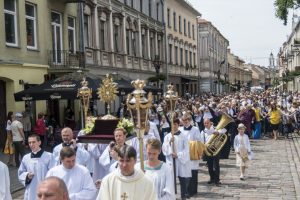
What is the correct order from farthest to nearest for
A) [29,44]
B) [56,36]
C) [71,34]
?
[71,34] < [56,36] < [29,44]

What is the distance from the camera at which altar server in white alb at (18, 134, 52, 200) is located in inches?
318

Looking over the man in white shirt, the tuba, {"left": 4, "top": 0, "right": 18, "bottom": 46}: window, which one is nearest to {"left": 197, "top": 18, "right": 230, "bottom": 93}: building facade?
{"left": 4, "top": 0, "right": 18, "bottom": 46}: window

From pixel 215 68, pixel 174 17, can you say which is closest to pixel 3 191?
pixel 174 17

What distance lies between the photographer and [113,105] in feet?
103

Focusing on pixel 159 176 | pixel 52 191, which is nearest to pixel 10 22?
pixel 159 176

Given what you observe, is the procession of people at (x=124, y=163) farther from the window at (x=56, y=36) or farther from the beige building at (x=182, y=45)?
the beige building at (x=182, y=45)

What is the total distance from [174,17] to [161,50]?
7315 millimetres

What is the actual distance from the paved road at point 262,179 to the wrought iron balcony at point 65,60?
9319 mm

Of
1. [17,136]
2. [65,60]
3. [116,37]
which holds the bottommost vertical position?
[17,136]

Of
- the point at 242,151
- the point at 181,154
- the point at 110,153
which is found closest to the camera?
the point at 110,153

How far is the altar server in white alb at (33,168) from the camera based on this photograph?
8078mm

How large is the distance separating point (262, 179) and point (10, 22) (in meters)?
12.0

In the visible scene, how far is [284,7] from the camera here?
20.7 meters

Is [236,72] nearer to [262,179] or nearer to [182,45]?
[182,45]
